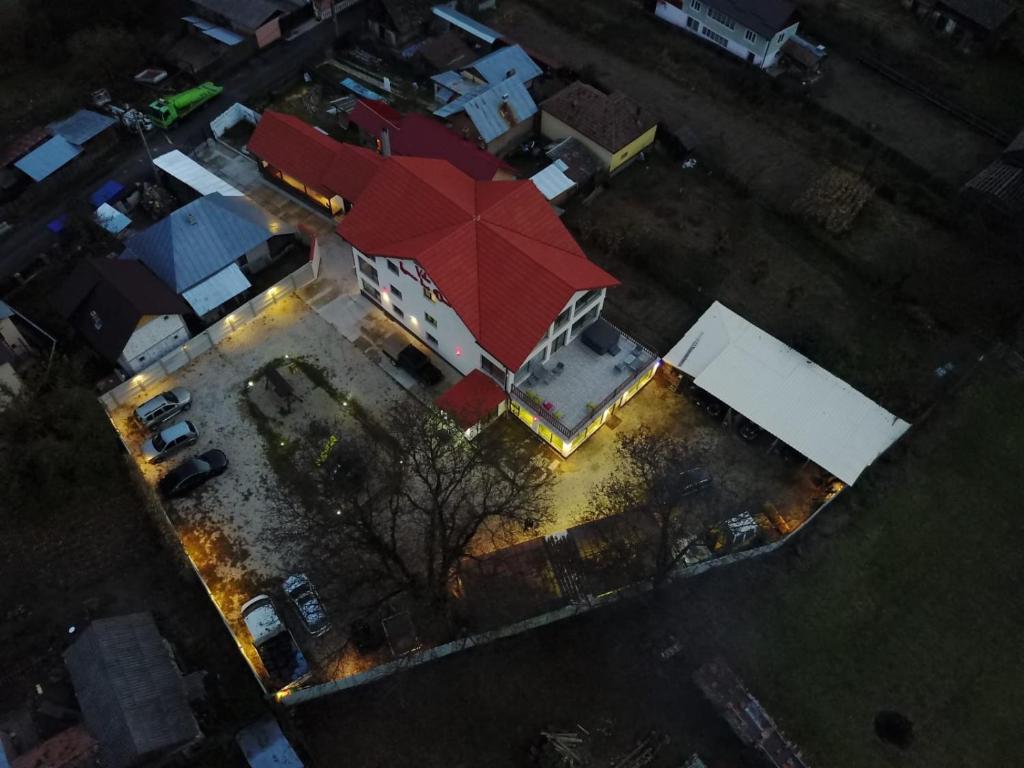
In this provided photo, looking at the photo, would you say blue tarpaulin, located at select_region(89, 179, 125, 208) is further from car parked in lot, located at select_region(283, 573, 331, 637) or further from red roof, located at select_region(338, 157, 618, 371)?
car parked in lot, located at select_region(283, 573, 331, 637)

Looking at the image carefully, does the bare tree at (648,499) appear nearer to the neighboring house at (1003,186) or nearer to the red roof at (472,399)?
the red roof at (472,399)

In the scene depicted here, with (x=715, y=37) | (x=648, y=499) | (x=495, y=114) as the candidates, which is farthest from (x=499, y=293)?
(x=715, y=37)

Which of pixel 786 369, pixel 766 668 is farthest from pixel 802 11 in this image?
pixel 766 668

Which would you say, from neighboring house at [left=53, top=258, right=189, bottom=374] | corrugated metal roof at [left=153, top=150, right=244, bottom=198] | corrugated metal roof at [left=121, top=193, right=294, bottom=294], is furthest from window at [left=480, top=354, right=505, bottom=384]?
corrugated metal roof at [left=153, top=150, right=244, bottom=198]

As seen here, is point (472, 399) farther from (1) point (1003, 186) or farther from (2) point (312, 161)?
(1) point (1003, 186)

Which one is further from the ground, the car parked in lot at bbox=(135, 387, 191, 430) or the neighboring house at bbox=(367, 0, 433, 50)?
the neighboring house at bbox=(367, 0, 433, 50)

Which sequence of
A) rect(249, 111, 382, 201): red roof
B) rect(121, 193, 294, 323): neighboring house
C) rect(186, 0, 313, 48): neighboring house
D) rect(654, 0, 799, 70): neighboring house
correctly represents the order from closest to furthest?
rect(121, 193, 294, 323): neighboring house < rect(249, 111, 382, 201): red roof < rect(654, 0, 799, 70): neighboring house < rect(186, 0, 313, 48): neighboring house

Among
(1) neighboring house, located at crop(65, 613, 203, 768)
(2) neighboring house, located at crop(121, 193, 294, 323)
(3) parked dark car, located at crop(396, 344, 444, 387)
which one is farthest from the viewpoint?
(2) neighboring house, located at crop(121, 193, 294, 323)
